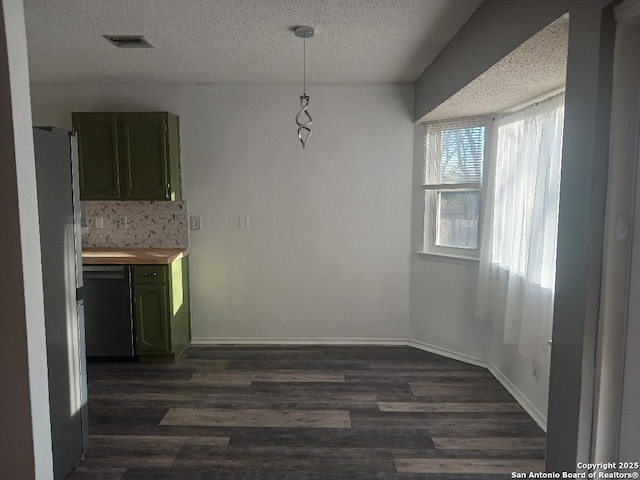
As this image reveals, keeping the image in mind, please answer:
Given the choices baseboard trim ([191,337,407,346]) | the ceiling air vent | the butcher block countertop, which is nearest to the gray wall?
the ceiling air vent

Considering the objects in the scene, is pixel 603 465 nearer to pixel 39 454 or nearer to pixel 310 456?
pixel 310 456

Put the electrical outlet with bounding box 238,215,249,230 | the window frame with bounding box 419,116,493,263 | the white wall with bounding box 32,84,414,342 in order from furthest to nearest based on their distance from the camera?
1. the electrical outlet with bounding box 238,215,249,230
2. the white wall with bounding box 32,84,414,342
3. the window frame with bounding box 419,116,493,263

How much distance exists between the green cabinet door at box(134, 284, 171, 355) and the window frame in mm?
2391

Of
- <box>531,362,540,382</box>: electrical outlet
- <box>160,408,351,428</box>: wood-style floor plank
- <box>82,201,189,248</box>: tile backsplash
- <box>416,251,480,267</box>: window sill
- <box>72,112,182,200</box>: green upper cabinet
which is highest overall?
<box>72,112,182,200</box>: green upper cabinet

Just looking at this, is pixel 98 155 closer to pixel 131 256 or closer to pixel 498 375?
pixel 131 256

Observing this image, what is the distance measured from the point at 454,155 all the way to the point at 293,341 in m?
2.32

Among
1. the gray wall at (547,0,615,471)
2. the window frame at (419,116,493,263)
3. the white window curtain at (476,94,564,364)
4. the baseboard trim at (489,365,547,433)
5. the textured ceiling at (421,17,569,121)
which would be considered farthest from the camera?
the window frame at (419,116,493,263)

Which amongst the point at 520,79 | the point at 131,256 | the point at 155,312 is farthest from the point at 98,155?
the point at 520,79

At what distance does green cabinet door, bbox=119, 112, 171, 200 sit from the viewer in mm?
3863

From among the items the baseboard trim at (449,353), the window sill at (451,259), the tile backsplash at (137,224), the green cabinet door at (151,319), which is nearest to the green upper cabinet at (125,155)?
the tile backsplash at (137,224)

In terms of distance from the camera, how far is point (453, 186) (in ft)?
12.7

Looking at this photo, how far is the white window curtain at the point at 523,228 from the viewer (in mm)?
2650

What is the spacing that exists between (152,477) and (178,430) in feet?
1.53

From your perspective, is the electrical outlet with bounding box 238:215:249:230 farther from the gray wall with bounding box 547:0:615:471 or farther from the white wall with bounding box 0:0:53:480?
the gray wall with bounding box 547:0:615:471
